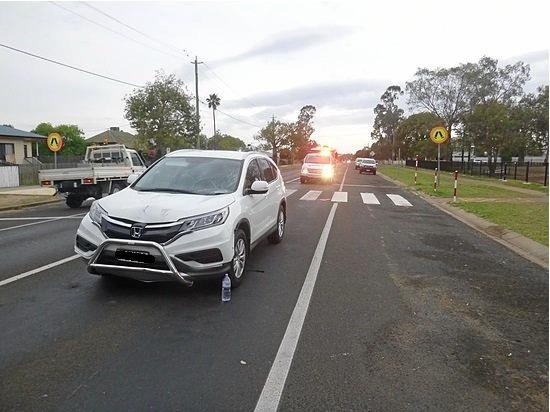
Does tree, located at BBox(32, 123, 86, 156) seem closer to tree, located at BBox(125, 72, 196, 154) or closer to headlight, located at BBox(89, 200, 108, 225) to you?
tree, located at BBox(125, 72, 196, 154)

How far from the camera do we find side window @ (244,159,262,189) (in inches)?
249

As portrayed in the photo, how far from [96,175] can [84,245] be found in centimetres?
914

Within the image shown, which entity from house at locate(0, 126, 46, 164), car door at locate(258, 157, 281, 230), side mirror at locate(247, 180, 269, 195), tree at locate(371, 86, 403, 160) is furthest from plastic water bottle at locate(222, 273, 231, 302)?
tree at locate(371, 86, 403, 160)

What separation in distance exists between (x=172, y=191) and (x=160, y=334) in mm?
2157

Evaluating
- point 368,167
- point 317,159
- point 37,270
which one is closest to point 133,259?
point 37,270

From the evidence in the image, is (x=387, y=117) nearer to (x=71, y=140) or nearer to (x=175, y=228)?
(x=71, y=140)

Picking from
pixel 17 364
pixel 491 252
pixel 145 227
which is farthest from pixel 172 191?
pixel 491 252

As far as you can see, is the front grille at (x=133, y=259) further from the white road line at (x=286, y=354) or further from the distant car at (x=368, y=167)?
the distant car at (x=368, y=167)

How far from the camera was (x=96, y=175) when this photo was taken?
536 inches

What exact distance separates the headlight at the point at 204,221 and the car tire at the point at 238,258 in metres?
0.37

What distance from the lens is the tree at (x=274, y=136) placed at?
81312 mm

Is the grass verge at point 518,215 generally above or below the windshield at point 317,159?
below

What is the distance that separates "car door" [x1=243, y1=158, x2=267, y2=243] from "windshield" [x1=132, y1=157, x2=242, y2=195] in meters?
0.20

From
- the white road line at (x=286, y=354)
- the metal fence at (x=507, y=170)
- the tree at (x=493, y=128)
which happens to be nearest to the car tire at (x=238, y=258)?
the white road line at (x=286, y=354)
